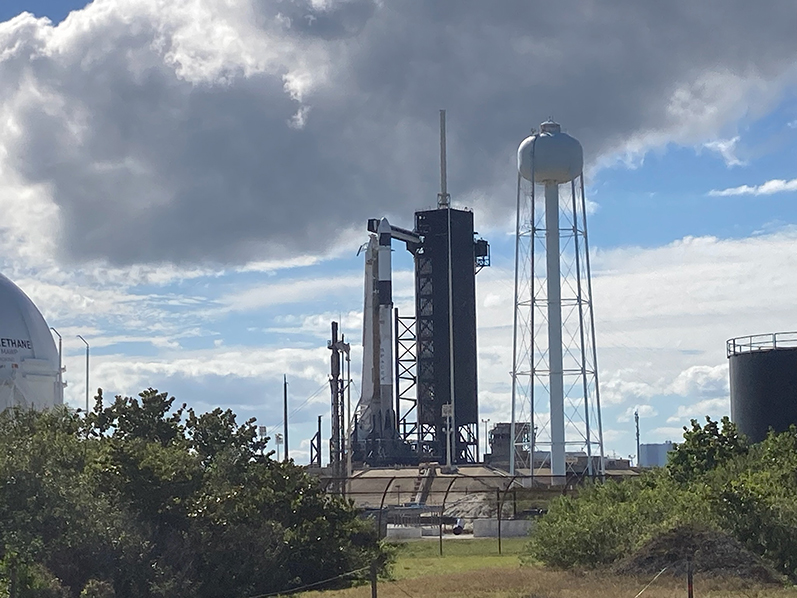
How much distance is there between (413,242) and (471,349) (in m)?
9.78

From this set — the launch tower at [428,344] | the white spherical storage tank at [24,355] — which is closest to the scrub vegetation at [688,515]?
the white spherical storage tank at [24,355]

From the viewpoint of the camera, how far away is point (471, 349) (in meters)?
97.9

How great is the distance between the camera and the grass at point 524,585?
27109 mm

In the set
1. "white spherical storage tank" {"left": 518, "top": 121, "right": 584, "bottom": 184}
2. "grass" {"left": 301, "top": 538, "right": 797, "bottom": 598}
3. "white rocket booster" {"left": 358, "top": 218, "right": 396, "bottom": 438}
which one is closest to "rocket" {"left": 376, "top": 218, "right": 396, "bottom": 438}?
"white rocket booster" {"left": 358, "top": 218, "right": 396, "bottom": 438}

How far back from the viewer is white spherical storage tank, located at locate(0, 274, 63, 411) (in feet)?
171

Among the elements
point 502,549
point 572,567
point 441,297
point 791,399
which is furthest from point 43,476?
point 441,297

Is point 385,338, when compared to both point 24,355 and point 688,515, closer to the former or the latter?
point 24,355

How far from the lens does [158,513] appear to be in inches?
1210

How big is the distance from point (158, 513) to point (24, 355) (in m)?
24.8

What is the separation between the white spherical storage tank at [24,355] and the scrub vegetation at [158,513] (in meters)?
17.5

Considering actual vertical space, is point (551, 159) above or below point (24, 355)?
above

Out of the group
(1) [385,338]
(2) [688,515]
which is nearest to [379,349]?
Answer: (1) [385,338]

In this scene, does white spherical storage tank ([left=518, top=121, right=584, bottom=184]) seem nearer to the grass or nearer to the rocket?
the rocket

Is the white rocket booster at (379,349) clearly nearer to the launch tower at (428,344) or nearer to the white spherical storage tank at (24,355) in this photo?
the launch tower at (428,344)
